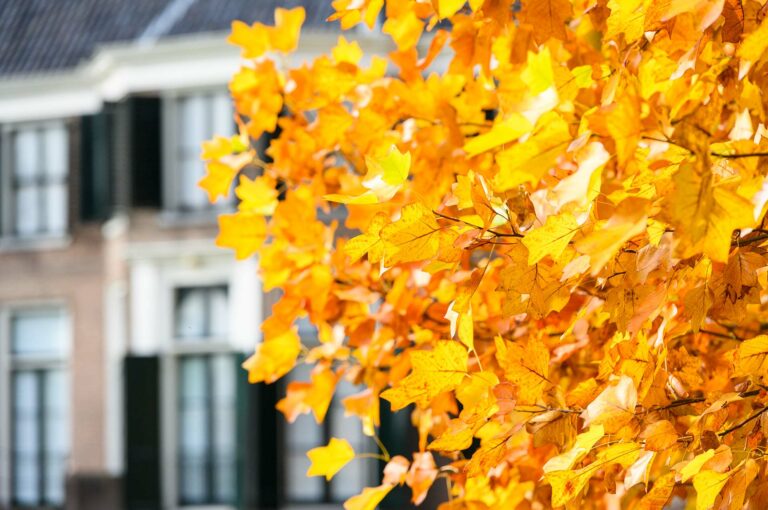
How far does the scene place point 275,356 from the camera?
2895mm

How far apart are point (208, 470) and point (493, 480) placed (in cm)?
1049

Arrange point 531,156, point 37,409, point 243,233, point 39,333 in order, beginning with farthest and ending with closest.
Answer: point 37,409 → point 39,333 → point 243,233 → point 531,156

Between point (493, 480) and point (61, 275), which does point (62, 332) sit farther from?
point (493, 480)

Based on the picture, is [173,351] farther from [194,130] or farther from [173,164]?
[194,130]

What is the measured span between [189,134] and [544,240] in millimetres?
11821

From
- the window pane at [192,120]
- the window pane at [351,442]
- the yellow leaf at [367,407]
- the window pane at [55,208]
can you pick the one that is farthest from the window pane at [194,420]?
the yellow leaf at [367,407]

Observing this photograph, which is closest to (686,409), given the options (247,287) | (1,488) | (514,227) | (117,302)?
(514,227)

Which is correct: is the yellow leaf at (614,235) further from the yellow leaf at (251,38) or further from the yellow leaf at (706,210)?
the yellow leaf at (251,38)

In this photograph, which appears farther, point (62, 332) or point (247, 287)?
point (62, 332)

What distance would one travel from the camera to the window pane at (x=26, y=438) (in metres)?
14.1

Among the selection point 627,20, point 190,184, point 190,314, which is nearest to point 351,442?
point 190,314

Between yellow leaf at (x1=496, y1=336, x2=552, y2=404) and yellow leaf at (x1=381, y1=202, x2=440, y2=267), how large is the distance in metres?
0.26

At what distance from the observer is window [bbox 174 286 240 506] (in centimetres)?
1296

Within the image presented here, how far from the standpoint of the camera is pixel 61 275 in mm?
14148
